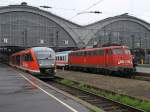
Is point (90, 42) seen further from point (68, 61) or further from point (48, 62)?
point (48, 62)

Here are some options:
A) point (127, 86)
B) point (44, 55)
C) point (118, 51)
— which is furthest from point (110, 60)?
point (127, 86)

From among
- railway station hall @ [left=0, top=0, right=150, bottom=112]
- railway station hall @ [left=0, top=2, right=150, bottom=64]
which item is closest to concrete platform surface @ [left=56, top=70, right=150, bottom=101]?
railway station hall @ [left=0, top=0, right=150, bottom=112]

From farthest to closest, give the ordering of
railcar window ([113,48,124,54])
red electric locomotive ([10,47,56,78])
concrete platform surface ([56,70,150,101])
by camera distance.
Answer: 1. railcar window ([113,48,124,54])
2. red electric locomotive ([10,47,56,78])
3. concrete platform surface ([56,70,150,101])

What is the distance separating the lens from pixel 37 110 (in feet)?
43.6

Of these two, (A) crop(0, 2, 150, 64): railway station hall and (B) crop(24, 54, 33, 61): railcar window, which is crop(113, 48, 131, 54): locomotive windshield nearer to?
(B) crop(24, 54, 33, 61): railcar window

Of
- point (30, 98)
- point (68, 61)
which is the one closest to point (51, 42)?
point (68, 61)

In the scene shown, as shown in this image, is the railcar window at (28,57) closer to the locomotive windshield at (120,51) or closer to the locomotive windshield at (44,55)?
the locomotive windshield at (44,55)

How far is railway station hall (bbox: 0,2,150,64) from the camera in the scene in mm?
115438

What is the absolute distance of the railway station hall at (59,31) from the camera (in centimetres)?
11544

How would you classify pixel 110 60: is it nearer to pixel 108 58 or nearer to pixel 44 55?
pixel 108 58

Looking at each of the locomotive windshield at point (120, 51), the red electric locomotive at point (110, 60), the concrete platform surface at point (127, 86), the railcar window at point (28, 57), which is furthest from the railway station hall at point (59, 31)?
the concrete platform surface at point (127, 86)

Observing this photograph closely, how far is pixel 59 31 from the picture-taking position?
4956 inches

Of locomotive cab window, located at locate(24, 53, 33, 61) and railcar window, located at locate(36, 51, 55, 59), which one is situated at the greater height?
railcar window, located at locate(36, 51, 55, 59)

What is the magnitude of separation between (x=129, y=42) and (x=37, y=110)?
11747cm
